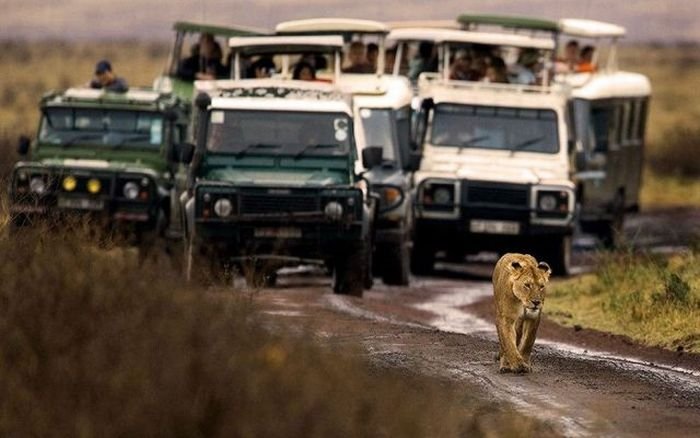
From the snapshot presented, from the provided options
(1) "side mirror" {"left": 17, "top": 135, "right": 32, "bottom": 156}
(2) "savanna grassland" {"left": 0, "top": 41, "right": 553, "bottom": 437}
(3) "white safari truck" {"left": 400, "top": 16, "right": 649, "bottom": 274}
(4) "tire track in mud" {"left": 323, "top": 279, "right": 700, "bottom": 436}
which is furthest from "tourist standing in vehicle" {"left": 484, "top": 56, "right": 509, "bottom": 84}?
(2) "savanna grassland" {"left": 0, "top": 41, "right": 553, "bottom": 437}

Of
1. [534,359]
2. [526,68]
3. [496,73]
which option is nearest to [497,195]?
[496,73]

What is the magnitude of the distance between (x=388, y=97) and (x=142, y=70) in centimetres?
6519

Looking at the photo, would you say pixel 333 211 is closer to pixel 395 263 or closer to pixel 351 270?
pixel 351 270

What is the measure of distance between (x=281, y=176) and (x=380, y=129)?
3.33 m

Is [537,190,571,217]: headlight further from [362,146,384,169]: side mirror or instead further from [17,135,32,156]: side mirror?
[17,135,32,156]: side mirror

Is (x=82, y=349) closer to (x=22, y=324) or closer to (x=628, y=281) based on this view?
(x=22, y=324)

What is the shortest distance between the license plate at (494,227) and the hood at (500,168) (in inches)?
17.6

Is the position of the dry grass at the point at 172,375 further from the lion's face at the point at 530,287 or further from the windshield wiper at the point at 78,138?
the windshield wiper at the point at 78,138

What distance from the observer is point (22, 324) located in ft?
30.1

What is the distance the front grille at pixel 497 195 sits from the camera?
2305 centimetres

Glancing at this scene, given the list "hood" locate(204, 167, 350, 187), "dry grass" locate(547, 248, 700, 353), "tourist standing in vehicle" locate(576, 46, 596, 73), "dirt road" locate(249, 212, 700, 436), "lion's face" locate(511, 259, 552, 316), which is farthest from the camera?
"tourist standing in vehicle" locate(576, 46, 596, 73)

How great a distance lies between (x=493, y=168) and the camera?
76.6ft

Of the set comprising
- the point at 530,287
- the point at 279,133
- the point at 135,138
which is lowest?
the point at 135,138

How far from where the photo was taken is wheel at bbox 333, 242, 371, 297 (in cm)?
1892
